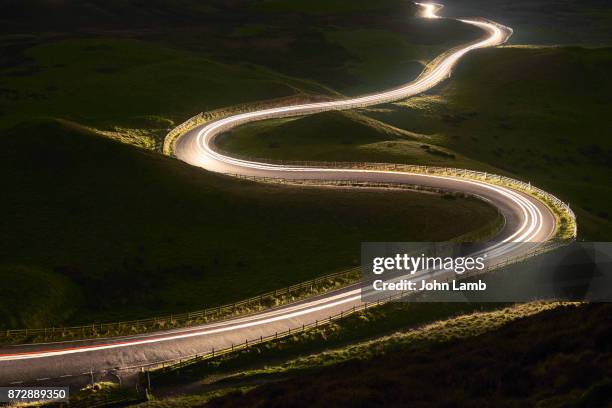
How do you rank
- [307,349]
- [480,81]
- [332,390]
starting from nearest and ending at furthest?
1. [332,390]
2. [307,349]
3. [480,81]

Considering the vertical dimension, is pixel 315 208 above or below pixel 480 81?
below

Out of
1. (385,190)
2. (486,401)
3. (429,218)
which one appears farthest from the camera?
(385,190)

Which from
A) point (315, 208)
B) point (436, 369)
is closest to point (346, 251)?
point (315, 208)

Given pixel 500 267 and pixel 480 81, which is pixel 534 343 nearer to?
pixel 500 267

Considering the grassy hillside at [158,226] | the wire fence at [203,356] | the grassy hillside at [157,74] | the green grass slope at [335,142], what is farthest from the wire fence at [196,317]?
the grassy hillside at [157,74]

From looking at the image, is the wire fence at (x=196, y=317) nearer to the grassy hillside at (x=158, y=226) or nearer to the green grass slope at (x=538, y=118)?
the grassy hillside at (x=158, y=226)

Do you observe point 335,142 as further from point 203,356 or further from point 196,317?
point 203,356

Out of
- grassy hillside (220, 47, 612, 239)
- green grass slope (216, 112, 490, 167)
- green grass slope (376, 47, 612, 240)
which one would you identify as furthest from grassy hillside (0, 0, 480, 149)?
green grass slope (376, 47, 612, 240)

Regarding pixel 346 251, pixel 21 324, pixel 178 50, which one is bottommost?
pixel 21 324
